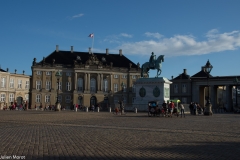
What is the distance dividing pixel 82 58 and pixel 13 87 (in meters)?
19.2

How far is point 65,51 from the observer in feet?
272

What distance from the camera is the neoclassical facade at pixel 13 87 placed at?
7094 centimetres

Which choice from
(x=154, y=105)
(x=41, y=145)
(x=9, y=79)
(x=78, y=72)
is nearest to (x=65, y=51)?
(x=78, y=72)

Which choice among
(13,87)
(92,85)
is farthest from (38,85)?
(92,85)

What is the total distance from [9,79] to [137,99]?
43.4m

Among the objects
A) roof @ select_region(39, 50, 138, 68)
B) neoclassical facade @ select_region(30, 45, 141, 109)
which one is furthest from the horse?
roof @ select_region(39, 50, 138, 68)

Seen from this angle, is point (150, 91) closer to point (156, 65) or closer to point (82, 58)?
point (156, 65)

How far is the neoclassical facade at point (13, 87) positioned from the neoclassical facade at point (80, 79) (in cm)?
224

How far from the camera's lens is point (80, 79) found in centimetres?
7856

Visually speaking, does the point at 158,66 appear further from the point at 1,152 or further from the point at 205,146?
the point at 1,152

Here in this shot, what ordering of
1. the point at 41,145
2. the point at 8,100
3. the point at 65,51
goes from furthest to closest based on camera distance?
the point at 65,51 < the point at 8,100 < the point at 41,145

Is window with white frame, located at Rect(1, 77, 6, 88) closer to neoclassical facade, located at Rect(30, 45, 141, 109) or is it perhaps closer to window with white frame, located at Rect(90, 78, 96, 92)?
neoclassical facade, located at Rect(30, 45, 141, 109)

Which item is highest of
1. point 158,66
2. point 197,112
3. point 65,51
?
point 65,51

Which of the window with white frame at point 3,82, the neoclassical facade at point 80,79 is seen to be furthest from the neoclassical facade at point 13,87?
the neoclassical facade at point 80,79
